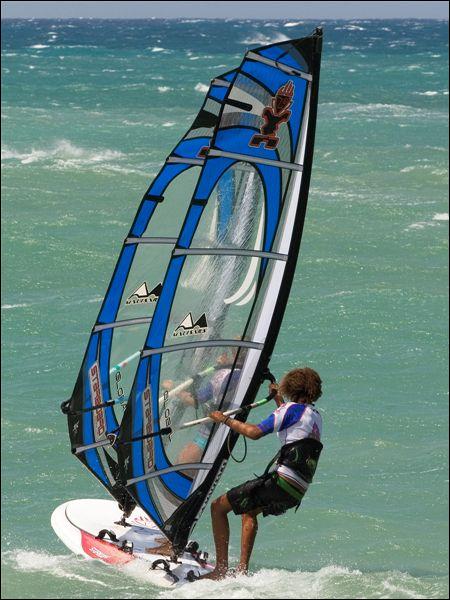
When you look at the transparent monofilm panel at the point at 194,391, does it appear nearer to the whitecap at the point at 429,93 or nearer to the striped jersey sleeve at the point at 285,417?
the striped jersey sleeve at the point at 285,417

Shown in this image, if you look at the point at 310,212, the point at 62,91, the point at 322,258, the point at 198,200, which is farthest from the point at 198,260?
the point at 62,91

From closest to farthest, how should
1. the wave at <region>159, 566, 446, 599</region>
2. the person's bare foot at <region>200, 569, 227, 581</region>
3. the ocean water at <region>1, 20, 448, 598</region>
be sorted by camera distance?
the wave at <region>159, 566, 446, 599</region> → the person's bare foot at <region>200, 569, 227, 581</region> → the ocean water at <region>1, 20, 448, 598</region>

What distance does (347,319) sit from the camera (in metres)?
15.4

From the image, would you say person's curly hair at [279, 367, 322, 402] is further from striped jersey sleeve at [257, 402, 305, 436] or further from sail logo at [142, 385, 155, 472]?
sail logo at [142, 385, 155, 472]

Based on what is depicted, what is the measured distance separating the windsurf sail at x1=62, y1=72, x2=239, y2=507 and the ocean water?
2.63 feet

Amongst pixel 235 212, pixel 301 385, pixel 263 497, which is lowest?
pixel 263 497

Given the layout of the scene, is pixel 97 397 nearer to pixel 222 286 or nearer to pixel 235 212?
pixel 222 286

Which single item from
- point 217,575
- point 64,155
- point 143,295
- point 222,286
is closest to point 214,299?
point 222,286

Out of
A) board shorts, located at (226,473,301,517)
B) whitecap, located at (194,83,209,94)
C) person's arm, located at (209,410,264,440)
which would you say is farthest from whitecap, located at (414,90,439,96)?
board shorts, located at (226,473,301,517)

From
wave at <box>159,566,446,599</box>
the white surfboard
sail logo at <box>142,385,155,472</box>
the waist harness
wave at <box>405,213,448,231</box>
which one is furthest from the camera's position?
wave at <box>405,213,448,231</box>

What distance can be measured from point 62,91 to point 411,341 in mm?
33097

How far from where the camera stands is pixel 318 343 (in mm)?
14430

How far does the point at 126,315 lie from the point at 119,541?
1445mm

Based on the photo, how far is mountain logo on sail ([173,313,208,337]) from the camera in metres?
6.76
